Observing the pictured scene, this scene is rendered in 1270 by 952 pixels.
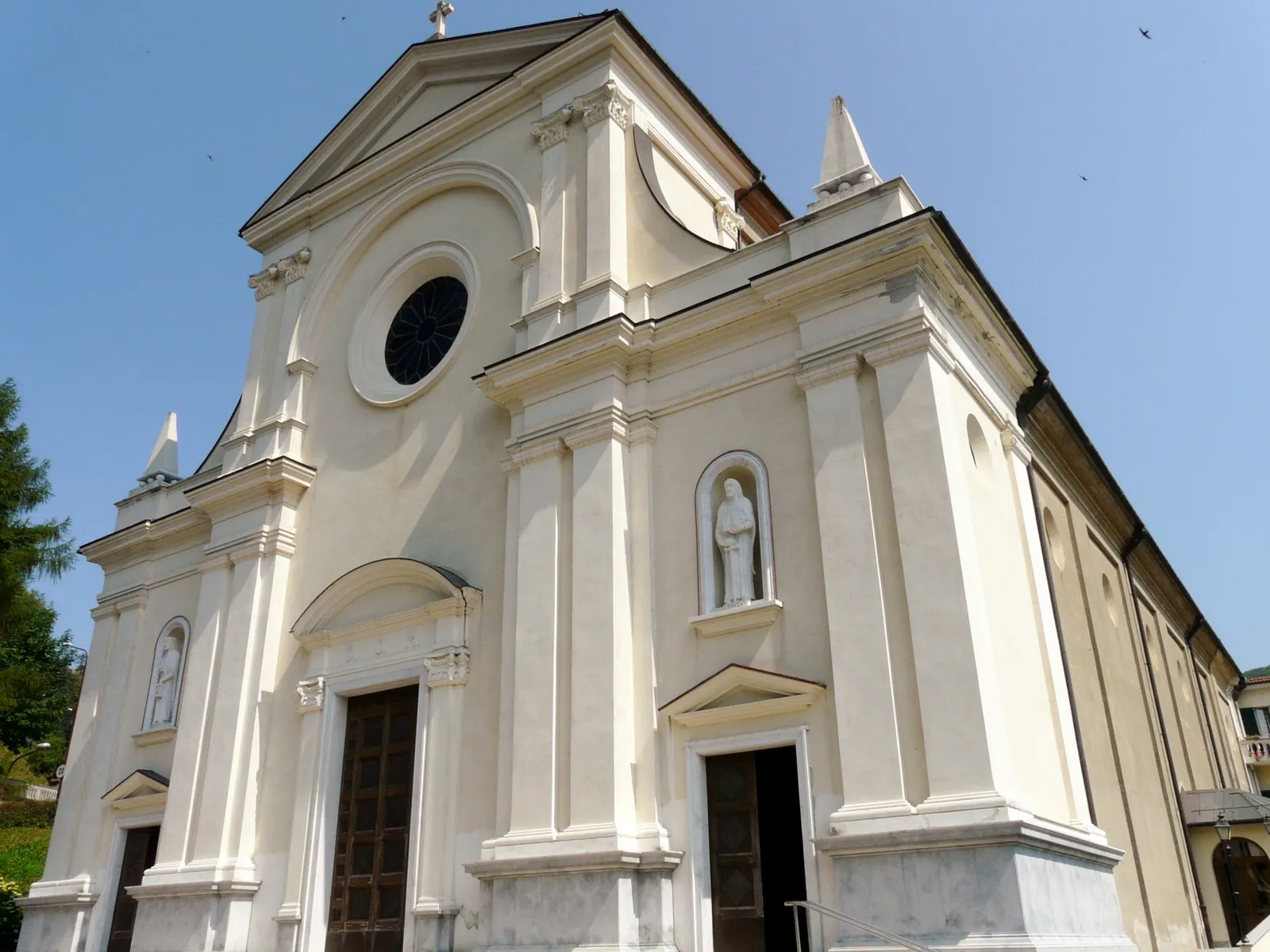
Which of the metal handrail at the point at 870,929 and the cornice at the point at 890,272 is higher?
the cornice at the point at 890,272

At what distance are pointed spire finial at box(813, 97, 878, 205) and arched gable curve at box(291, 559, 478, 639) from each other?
6001 millimetres

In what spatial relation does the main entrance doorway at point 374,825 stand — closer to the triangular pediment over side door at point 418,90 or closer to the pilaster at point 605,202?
the pilaster at point 605,202

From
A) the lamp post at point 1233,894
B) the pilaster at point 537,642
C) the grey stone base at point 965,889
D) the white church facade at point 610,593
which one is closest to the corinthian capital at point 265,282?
the white church facade at point 610,593

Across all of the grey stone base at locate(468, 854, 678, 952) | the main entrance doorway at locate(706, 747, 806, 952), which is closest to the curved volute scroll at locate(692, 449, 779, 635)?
the main entrance doorway at locate(706, 747, 806, 952)

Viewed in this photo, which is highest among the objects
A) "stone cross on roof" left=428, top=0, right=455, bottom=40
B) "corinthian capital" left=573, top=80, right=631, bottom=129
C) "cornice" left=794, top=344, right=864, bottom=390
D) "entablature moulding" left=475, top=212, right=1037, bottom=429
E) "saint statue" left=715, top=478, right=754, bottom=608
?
"stone cross on roof" left=428, top=0, right=455, bottom=40

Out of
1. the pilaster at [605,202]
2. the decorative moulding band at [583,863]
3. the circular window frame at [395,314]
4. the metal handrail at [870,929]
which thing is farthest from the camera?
the circular window frame at [395,314]

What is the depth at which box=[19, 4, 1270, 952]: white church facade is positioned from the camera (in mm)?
9531

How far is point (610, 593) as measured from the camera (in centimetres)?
1112

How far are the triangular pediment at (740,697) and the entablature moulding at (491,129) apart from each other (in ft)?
28.0

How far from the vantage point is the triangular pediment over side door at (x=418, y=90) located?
15422 mm

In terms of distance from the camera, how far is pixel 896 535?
9.77 metres

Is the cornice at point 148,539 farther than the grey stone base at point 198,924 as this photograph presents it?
Yes

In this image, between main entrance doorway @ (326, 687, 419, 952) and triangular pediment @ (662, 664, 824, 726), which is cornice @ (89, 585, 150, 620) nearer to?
main entrance doorway @ (326, 687, 419, 952)

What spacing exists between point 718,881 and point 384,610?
18.6ft
